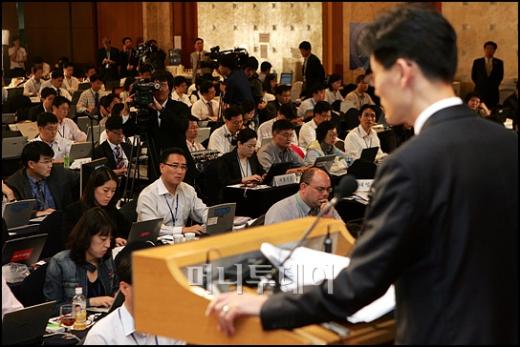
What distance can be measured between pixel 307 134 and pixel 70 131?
3.08 metres

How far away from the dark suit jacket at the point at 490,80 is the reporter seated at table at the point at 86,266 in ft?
42.6

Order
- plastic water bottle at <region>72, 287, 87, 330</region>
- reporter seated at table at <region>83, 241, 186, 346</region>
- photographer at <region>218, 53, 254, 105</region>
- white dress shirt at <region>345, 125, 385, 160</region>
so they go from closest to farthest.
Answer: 1. reporter seated at table at <region>83, 241, 186, 346</region>
2. plastic water bottle at <region>72, 287, 87, 330</region>
3. white dress shirt at <region>345, 125, 385, 160</region>
4. photographer at <region>218, 53, 254, 105</region>

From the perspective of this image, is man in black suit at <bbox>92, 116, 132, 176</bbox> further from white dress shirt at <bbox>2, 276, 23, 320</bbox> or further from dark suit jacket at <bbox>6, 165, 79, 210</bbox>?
white dress shirt at <bbox>2, 276, 23, 320</bbox>

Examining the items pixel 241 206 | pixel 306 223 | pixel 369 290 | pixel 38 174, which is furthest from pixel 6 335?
pixel 241 206

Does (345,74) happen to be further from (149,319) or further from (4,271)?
(149,319)

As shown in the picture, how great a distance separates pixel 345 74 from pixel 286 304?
63.7 ft

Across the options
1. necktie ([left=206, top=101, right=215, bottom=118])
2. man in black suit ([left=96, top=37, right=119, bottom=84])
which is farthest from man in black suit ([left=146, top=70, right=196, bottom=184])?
man in black suit ([left=96, top=37, right=119, bottom=84])

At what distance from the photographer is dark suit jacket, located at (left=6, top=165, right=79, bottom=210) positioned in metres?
8.12

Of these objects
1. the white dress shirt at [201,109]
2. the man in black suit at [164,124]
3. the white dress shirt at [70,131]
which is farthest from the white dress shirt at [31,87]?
the man in black suit at [164,124]

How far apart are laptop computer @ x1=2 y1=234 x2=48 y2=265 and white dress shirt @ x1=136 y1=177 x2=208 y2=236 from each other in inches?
Answer: 59.5

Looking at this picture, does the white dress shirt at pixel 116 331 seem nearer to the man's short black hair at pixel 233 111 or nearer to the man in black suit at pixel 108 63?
the man's short black hair at pixel 233 111

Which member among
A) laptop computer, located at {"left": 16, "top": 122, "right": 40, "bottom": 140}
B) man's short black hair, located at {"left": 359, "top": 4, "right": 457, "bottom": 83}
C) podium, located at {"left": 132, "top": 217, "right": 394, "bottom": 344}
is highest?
man's short black hair, located at {"left": 359, "top": 4, "right": 457, "bottom": 83}

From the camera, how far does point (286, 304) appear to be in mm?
2023

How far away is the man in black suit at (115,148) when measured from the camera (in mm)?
10266
